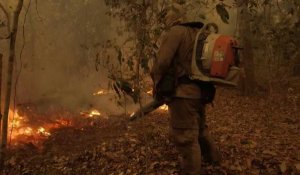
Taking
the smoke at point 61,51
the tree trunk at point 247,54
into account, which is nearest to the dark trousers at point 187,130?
the tree trunk at point 247,54

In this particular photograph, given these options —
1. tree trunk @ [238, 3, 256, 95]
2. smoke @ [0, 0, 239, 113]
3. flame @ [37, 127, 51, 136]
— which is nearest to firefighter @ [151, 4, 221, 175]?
flame @ [37, 127, 51, 136]

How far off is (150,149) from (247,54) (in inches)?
300

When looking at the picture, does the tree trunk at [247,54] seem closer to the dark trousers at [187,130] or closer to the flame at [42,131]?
the flame at [42,131]

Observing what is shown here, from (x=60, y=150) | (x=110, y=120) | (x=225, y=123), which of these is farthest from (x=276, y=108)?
(x=60, y=150)

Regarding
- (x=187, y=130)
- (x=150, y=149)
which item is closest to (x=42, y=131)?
(x=150, y=149)

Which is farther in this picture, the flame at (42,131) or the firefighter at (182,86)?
the flame at (42,131)

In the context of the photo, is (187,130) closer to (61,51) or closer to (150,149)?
(150,149)

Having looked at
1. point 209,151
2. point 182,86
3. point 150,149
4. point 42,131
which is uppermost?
point 182,86

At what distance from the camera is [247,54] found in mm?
12930

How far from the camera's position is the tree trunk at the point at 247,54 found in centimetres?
1271

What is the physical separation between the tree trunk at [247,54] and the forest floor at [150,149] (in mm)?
2814

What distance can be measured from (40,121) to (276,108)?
6.95 metres

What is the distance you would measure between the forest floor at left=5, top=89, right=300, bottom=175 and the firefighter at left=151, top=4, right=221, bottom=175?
2.32 ft

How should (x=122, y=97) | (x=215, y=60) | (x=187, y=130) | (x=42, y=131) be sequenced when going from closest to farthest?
(x=215, y=60)
(x=187, y=130)
(x=42, y=131)
(x=122, y=97)
